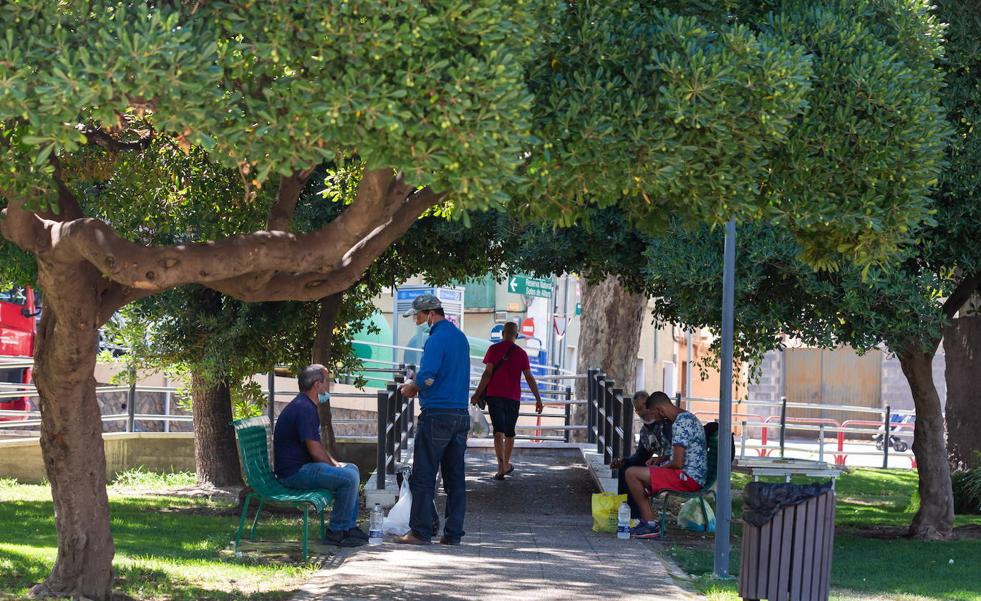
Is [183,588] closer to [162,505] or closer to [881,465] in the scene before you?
[162,505]

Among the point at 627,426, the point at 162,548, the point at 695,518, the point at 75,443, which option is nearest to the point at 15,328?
the point at 627,426

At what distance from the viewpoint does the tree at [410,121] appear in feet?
17.6

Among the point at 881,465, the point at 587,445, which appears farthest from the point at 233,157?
the point at 881,465

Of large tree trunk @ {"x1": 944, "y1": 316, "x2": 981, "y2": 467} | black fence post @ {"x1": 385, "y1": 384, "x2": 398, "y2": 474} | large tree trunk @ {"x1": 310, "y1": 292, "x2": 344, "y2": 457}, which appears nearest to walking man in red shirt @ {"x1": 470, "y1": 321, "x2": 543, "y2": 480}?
black fence post @ {"x1": 385, "y1": 384, "x2": 398, "y2": 474}

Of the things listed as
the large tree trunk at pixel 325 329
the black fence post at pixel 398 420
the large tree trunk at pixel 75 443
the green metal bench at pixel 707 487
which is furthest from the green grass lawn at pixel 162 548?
the green metal bench at pixel 707 487

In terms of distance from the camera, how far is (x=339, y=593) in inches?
307

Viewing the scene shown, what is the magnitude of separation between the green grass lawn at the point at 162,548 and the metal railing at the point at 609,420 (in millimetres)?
3368

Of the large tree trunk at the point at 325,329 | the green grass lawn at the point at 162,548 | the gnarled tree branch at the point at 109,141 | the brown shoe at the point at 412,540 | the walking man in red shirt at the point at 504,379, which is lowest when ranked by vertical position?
the green grass lawn at the point at 162,548

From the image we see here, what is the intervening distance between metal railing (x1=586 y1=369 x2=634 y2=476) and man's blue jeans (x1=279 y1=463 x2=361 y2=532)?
3979 millimetres

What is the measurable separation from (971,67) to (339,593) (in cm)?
738

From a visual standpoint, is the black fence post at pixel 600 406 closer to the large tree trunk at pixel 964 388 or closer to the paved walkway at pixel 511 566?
the paved walkway at pixel 511 566

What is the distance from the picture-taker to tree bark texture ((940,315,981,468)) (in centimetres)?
1545

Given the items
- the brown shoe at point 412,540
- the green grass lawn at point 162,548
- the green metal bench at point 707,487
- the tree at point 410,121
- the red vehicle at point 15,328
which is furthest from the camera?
the red vehicle at point 15,328

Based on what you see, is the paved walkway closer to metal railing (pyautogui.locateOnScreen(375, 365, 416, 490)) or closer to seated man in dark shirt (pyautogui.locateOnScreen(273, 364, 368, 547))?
seated man in dark shirt (pyautogui.locateOnScreen(273, 364, 368, 547))
